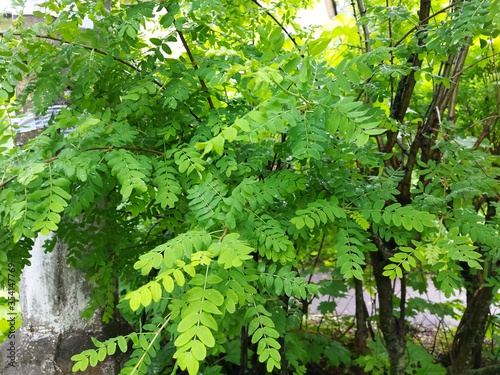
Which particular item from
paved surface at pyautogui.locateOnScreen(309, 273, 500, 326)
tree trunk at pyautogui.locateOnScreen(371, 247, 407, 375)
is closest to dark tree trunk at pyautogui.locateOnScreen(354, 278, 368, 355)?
paved surface at pyautogui.locateOnScreen(309, 273, 500, 326)

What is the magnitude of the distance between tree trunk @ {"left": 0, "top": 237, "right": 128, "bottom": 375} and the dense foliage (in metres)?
0.15

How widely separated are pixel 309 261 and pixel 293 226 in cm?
208

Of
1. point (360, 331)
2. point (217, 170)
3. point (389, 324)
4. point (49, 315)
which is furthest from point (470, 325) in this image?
Result: point (49, 315)

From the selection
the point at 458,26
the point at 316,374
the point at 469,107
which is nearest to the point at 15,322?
the point at 316,374

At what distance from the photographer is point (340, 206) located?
1594mm

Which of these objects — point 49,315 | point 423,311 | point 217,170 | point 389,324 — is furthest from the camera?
point 423,311

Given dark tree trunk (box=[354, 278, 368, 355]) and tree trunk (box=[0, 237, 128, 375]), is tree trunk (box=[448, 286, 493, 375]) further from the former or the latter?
tree trunk (box=[0, 237, 128, 375])

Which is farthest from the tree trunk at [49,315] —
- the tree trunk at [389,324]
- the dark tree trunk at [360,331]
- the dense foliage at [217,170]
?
the dark tree trunk at [360,331]

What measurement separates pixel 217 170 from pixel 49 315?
1133mm

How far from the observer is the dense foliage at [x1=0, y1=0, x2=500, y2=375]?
1244 millimetres

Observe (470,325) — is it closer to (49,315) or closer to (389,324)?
(389,324)

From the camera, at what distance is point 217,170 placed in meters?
1.57

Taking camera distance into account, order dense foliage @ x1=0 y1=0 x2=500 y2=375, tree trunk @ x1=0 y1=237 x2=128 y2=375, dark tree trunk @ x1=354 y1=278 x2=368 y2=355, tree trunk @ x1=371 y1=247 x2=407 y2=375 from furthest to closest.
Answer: dark tree trunk @ x1=354 y1=278 x2=368 y2=355 < tree trunk @ x1=371 y1=247 x2=407 y2=375 < tree trunk @ x1=0 y1=237 x2=128 y2=375 < dense foliage @ x1=0 y1=0 x2=500 y2=375

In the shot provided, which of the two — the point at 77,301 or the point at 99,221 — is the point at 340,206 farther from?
the point at 77,301
